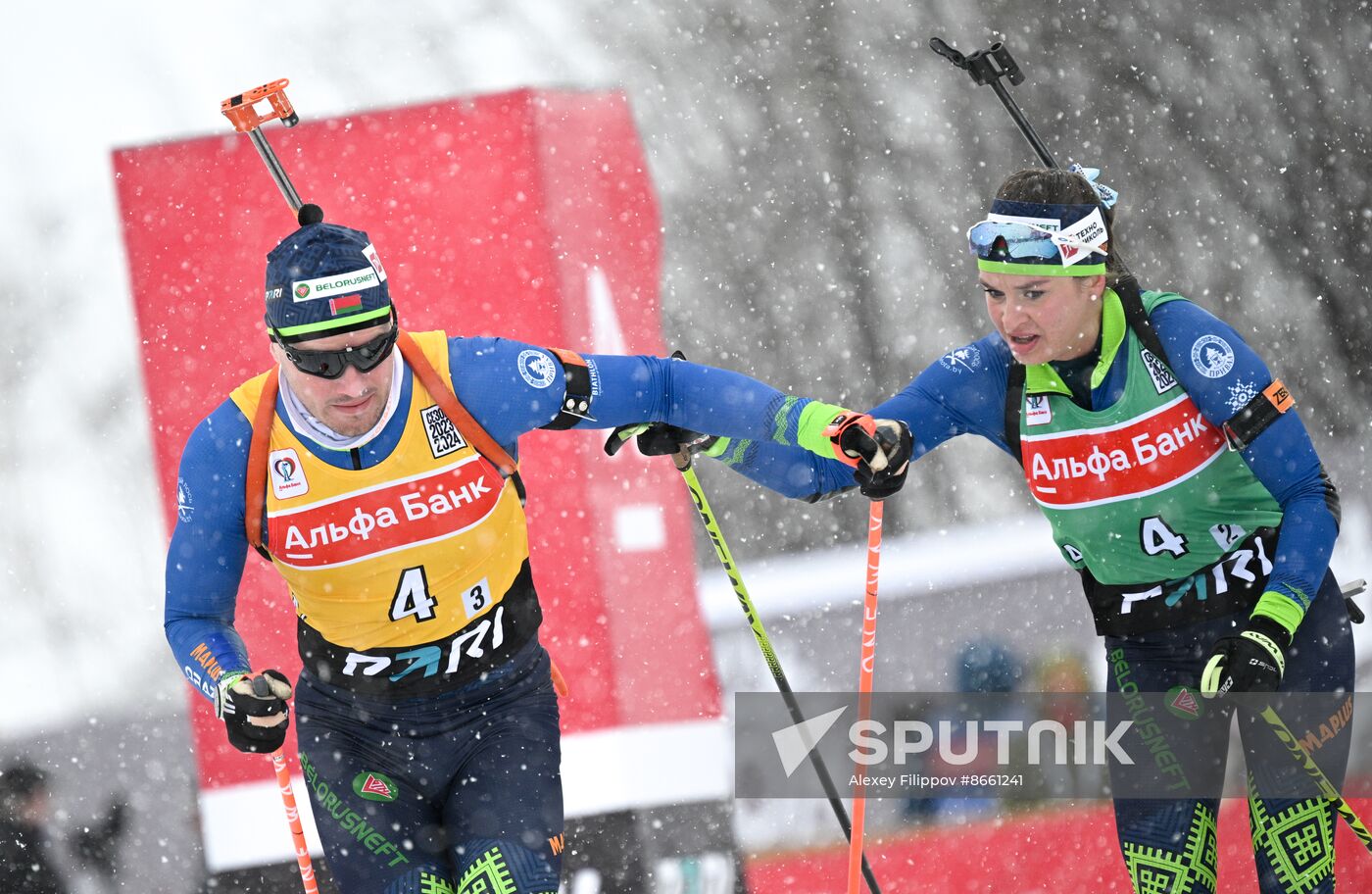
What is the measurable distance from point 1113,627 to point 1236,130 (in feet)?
12.8

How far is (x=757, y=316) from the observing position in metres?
5.59

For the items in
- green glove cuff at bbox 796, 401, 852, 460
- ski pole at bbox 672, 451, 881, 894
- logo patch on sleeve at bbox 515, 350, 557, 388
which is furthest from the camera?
ski pole at bbox 672, 451, 881, 894

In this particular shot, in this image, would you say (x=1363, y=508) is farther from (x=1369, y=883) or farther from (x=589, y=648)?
(x=589, y=648)

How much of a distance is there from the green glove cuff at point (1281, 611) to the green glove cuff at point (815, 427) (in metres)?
0.90

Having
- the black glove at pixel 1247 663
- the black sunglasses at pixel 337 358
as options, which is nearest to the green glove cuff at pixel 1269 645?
the black glove at pixel 1247 663

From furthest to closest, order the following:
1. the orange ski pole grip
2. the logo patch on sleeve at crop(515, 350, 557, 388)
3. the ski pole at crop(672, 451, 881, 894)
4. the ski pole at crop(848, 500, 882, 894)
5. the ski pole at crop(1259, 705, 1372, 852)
Result: the ski pole at crop(672, 451, 881, 894)
the ski pole at crop(848, 500, 882, 894)
the orange ski pole grip
the ski pole at crop(1259, 705, 1372, 852)
the logo patch on sleeve at crop(515, 350, 557, 388)

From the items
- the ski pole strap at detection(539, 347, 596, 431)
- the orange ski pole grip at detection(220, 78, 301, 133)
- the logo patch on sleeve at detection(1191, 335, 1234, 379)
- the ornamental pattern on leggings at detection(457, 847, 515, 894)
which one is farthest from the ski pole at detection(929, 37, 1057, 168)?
the ornamental pattern on leggings at detection(457, 847, 515, 894)

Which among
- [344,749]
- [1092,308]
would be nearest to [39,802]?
[344,749]

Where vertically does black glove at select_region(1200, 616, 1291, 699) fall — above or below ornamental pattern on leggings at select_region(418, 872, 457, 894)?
above

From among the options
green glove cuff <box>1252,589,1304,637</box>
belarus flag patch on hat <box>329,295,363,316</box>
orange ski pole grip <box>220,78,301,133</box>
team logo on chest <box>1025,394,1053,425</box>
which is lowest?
green glove cuff <box>1252,589,1304,637</box>

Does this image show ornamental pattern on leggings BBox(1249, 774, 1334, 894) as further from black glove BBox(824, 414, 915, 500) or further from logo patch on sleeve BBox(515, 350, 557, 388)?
logo patch on sleeve BBox(515, 350, 557, 388)

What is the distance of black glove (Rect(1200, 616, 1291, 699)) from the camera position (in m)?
2.71

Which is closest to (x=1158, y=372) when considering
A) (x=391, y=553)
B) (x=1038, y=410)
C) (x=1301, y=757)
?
(x=1038, y=410)

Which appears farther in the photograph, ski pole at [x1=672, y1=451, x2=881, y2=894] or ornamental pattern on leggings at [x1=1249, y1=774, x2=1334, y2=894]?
ski pole at [x1=672, y1=451, x2=881, y2=894]
